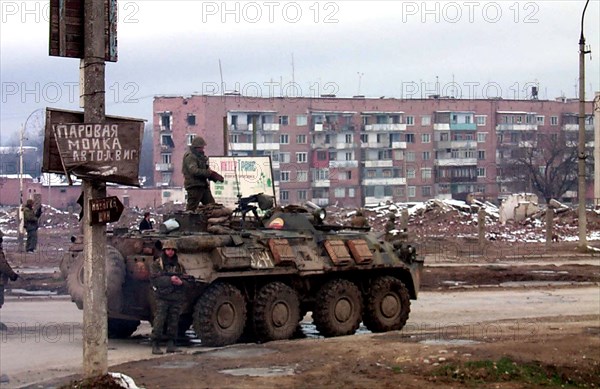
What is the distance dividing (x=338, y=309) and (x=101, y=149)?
25.9 ft

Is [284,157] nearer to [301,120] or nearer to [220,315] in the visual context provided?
[301,120]

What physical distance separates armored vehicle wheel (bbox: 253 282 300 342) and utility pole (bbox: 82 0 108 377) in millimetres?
5923

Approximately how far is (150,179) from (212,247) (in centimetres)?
6491

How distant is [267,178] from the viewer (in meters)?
32.8

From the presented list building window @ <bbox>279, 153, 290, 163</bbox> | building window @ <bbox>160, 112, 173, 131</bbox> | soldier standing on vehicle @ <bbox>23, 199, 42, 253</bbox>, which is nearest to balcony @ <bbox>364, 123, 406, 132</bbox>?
building window @ <bbox>279, 153, 290, 163</bbox>

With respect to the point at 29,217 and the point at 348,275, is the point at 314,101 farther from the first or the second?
the point at 348,275

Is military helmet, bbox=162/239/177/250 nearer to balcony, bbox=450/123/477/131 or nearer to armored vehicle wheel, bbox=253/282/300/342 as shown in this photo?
armored vehicle wheel, bbox=253/282/300/342

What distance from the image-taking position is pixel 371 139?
77.5 m

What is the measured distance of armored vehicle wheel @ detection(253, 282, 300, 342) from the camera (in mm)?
15266

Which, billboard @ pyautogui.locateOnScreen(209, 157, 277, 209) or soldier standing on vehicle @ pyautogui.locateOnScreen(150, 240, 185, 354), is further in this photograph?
billboard @ pyautogui.locateOnScreen(209, 157, 277, 209)

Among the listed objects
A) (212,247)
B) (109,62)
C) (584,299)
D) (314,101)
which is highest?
(314,101)

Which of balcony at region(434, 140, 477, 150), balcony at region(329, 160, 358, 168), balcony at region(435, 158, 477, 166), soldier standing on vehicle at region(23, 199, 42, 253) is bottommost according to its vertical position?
soldier standing on vehicle at region(23, 199, 42, 253)

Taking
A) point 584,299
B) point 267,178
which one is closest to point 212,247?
point 584,299

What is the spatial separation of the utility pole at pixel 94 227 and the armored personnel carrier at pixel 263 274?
16.9 ft
